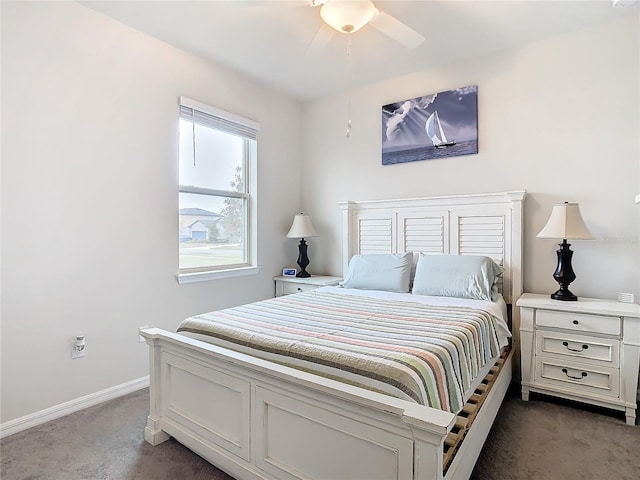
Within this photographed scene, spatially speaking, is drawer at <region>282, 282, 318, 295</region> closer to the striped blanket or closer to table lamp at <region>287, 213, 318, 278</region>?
table lamp at <region>287, 213, 318, 278</region>

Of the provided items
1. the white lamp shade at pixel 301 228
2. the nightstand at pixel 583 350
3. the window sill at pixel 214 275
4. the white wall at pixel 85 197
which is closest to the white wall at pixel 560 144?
the nightstand at pixel 583 350

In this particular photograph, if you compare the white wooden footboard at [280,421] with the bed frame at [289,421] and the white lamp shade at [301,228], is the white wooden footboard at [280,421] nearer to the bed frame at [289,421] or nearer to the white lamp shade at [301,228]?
the bed frame at [289,421]

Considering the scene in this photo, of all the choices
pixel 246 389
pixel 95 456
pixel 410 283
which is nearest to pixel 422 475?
pixel 246 389

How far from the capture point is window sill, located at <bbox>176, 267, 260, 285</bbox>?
3.03 metres

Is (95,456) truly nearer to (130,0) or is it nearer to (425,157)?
(130,0)

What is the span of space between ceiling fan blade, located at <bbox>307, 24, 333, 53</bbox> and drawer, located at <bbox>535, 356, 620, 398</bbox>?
2.73m

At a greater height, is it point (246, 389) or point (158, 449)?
point (246, 389)

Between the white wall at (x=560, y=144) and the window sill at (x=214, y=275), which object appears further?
the window sill at (x=214, y=275)

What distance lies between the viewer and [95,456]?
6.18 ft

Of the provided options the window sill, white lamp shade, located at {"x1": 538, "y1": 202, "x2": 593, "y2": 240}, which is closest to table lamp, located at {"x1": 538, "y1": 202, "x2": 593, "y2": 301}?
white lamp shade, located at {"x1": 538, "y1": 202, "x2": 593, "y2": 240}

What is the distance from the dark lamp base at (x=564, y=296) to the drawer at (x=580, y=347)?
26 centimetres

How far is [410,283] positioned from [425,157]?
1207 millimetres

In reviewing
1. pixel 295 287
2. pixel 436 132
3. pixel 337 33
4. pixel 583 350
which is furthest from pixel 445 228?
pixel 337 33

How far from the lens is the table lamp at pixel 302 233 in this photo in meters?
3.81
